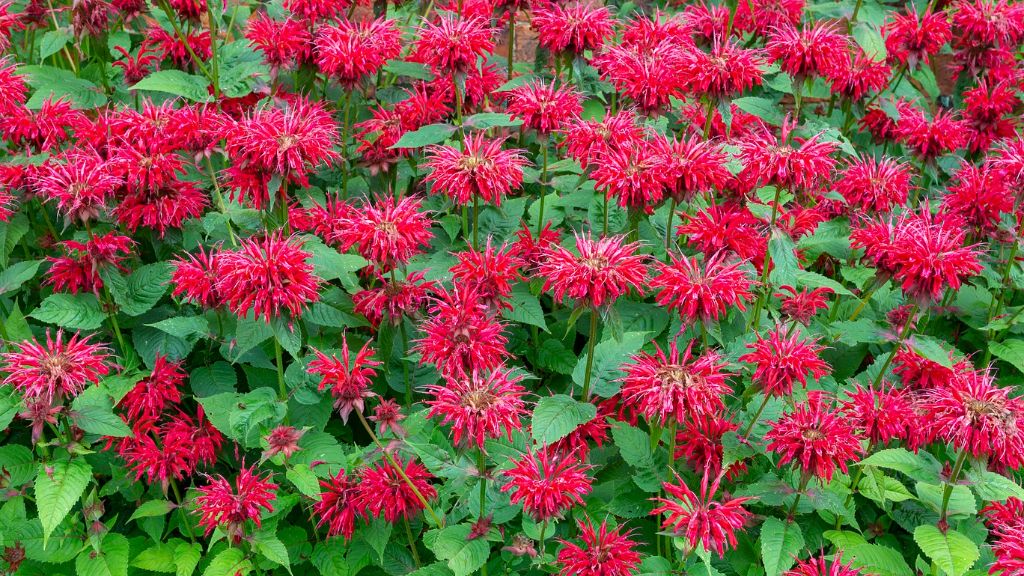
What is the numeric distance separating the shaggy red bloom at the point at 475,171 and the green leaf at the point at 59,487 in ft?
3.99

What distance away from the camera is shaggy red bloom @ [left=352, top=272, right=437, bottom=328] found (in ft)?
8.19

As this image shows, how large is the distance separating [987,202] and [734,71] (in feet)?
3.28

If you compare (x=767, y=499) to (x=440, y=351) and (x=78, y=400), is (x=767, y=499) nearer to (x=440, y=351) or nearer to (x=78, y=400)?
(x=440, y=351)

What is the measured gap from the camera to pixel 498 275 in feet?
8.01

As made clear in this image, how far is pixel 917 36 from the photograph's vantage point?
3562mm

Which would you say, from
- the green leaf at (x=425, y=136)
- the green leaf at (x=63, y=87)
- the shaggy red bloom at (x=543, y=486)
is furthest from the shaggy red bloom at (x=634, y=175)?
the green leaf at (x=63, y=87)

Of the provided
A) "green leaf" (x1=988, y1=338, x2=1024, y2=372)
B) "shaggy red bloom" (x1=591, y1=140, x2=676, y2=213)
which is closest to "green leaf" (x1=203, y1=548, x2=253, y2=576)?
"shaggy red bloom" (x1=591, y1=140, x2=676, y2=213)

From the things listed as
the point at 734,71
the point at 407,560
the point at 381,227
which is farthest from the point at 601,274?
the point at 407,560

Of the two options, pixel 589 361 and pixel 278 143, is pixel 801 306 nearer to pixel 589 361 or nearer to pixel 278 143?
→ pixel 589 361

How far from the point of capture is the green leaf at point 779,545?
220 centimetres

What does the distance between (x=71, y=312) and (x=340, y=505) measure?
1.01 meters

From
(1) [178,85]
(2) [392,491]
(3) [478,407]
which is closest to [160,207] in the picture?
(1) [178,85]

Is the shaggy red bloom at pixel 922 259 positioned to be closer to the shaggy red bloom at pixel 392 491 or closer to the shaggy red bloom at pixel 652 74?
the shaggy red bloom at pixel 652 74

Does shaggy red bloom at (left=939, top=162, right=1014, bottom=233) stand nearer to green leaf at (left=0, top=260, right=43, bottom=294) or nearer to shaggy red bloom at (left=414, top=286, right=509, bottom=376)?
shaggy red bloom at (left=414, top=286, right=509, bottom=376)
